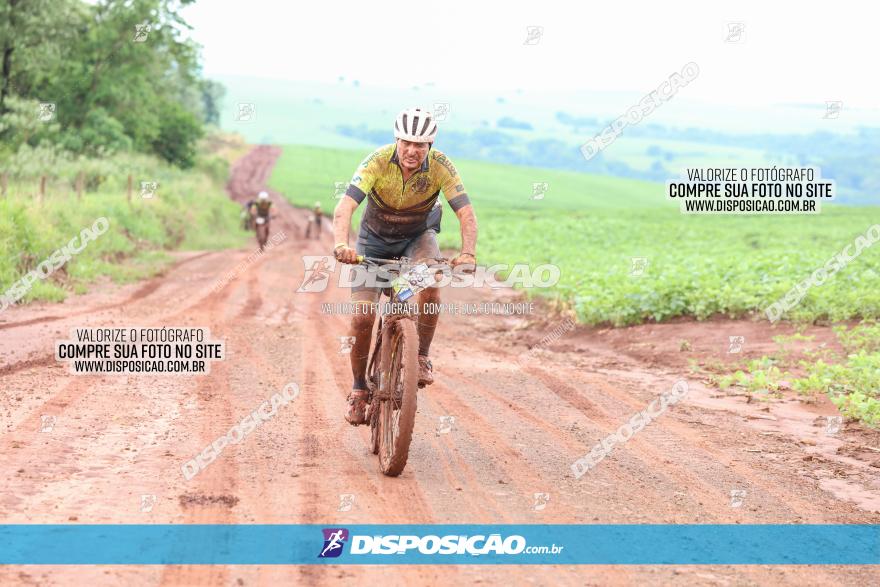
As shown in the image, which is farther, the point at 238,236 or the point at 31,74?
the point at 238,236

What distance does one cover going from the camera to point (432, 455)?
26.9 feet

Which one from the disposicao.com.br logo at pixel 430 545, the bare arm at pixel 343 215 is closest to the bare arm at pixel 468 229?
the bare arm at pixel 343 215

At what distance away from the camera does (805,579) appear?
5723 mm

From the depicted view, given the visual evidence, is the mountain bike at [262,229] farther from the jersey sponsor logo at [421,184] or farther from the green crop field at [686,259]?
the jersey sponsor logo at [421,184]

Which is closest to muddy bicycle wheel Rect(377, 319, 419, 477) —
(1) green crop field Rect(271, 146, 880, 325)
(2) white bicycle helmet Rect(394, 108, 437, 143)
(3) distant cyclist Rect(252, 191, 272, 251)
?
(2) white bicycle helmet Rect(394, 108, 437, 143)

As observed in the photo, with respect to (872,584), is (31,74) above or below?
above

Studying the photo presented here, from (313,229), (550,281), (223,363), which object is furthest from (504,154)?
(223,363)

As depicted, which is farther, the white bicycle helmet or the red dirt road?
the white bicycle helmet

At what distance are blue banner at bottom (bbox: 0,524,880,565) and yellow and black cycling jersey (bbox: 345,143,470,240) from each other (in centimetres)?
276

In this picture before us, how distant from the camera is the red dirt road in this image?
5.93 meters

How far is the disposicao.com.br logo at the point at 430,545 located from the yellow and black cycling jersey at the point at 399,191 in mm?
2786

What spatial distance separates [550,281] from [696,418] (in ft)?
36.4

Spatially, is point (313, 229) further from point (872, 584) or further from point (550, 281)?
point (872, 584)

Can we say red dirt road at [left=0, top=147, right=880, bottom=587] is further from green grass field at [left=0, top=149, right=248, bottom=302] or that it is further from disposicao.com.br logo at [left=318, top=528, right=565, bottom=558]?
green grass field at [left=0, top=149, right=248, bottom=302]
